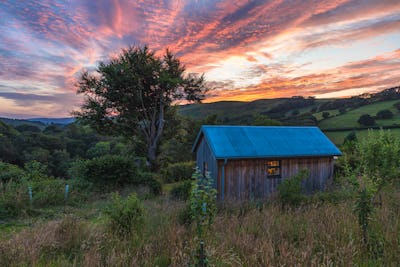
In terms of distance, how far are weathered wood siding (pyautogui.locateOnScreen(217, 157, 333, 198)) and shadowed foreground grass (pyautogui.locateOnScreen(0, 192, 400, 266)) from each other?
7935mm

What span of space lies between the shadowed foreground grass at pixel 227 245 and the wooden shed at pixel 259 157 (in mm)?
7555

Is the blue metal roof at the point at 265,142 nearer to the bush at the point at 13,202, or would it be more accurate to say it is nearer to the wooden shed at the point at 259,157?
the wooden shed at the point at 259,157

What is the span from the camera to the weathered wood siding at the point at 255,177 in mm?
13016

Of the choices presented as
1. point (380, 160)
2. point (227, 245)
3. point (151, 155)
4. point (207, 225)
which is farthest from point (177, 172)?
Result: point (207, 225)

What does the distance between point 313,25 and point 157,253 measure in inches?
654

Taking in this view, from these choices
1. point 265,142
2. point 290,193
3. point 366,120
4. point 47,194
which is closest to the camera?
point 290,193

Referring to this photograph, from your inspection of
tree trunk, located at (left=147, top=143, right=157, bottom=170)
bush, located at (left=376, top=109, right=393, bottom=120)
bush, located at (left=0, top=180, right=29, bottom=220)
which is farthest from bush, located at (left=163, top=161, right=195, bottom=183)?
bush, located at (left=376, top=109, right=393, bottom=120)

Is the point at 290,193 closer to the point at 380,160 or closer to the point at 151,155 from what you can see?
the point at 380,160

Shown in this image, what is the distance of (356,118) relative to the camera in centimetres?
4156

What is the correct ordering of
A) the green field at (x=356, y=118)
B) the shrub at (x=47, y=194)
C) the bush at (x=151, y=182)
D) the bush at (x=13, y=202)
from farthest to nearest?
the green field at (x=356, y=118) → the bush at (x=151, y=182) → the shrub at (x=47, y=194) → the bush at (x=13, y=202)

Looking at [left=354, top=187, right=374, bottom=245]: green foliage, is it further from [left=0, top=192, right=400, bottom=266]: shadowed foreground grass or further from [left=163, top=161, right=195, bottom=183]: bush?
[left=163, top=161, right=195, bottom=183]: bush

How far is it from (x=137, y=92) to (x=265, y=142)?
597 inches

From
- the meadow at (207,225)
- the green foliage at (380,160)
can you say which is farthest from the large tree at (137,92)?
the green foliage at (380,160)

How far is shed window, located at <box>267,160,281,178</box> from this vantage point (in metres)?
14.1
